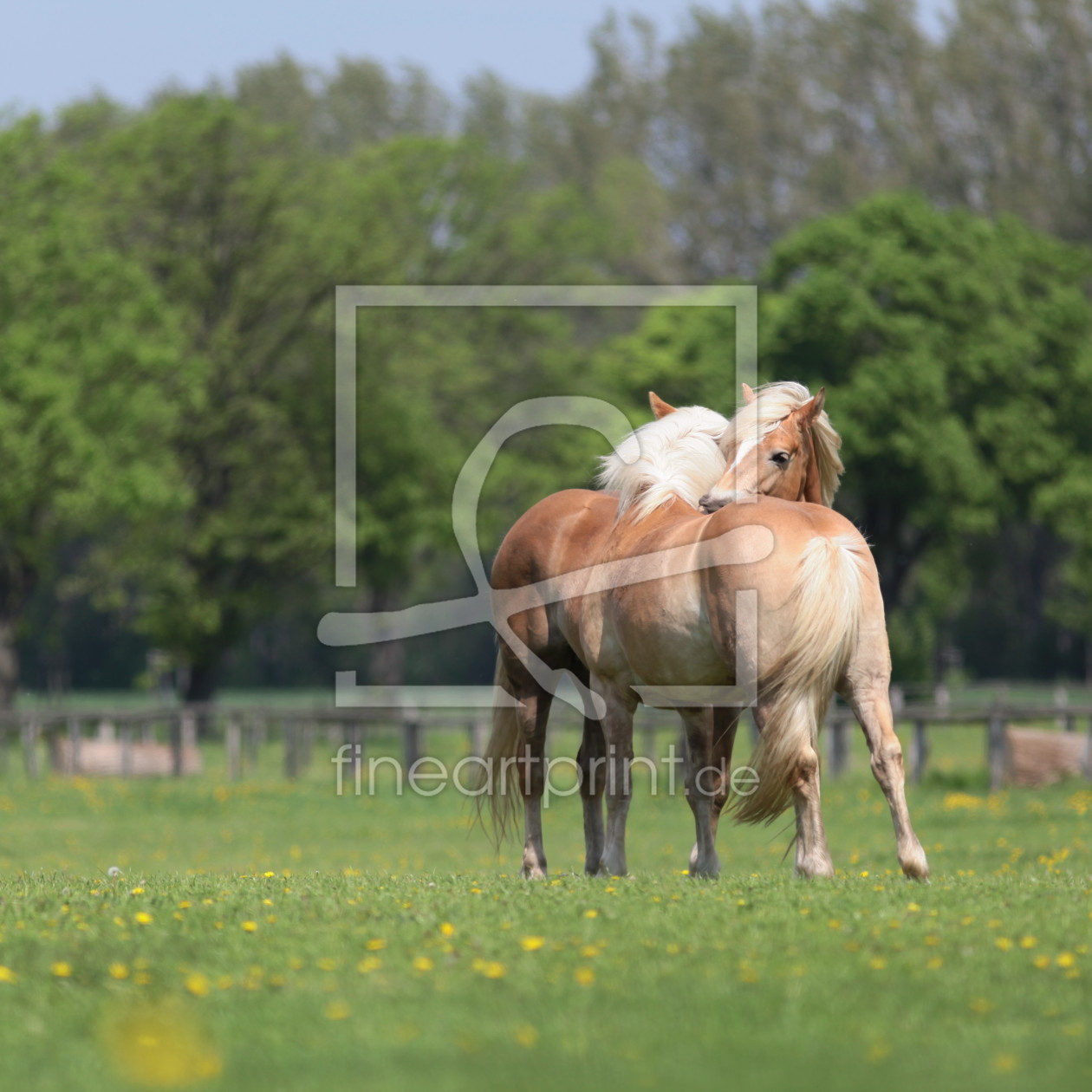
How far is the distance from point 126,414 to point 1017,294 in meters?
20.9

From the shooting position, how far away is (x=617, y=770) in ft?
27.1

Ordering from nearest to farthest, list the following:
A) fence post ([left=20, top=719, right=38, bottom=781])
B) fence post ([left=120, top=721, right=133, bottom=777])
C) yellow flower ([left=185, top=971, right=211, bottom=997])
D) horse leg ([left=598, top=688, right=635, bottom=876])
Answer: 1. yellow flower ([left=185, top=971, right=211, bottom=997])
2. horse leg ([left=598, top=688, right=635, bottom=876])
3. fence post ([left=20, top=719, right=38, bottom=781])
4. fence post ([left=120, top=721, right=133, bottom=777])

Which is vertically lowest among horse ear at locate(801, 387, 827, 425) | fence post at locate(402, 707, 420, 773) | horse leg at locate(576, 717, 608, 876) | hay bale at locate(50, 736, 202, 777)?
hay bale at locate(50, 736, 202, 777)

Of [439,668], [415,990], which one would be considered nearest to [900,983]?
[415,990]

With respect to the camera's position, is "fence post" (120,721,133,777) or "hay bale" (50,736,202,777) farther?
"hay bale" (50,736,202,777)

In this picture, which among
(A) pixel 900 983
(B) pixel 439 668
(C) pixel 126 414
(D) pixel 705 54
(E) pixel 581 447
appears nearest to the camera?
(A) pixel 900 983

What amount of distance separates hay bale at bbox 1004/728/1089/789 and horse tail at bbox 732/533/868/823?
1569 cm

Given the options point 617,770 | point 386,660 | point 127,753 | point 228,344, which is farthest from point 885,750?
point 386,660

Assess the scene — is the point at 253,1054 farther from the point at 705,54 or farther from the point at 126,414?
the point at 705,54

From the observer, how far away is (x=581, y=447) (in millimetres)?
40062

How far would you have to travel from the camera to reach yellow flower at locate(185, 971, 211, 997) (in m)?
5.05

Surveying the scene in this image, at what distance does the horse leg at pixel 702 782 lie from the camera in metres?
7.98

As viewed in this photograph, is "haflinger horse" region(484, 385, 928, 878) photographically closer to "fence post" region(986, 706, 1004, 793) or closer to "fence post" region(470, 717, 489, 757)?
"fence post" region(986, 706, 1004, 793)

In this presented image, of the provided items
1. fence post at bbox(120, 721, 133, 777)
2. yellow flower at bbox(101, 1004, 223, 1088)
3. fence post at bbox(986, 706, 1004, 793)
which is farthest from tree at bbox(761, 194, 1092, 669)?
yellow flower at bbox(101, 1004, 223, 1088)
